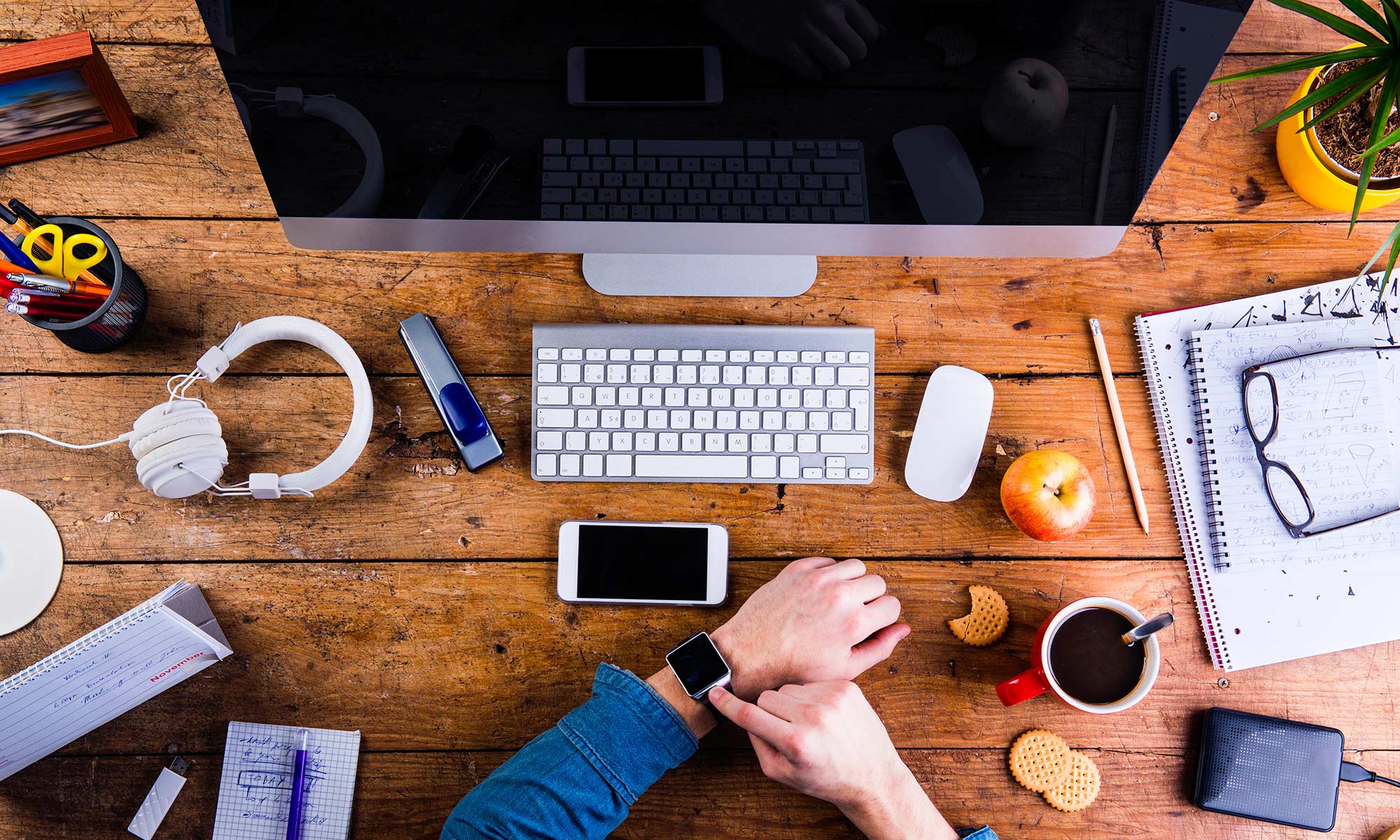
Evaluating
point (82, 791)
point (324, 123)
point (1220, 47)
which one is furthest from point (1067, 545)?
point (82, 791)

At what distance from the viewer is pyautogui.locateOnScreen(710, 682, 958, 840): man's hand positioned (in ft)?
2.41

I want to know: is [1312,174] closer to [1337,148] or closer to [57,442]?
[1337,148]

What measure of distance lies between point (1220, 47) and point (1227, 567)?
514 mm

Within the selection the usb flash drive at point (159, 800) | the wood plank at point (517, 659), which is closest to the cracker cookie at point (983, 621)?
the wood plank at point (517, 659)

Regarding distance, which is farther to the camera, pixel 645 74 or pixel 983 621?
pixel 983 621

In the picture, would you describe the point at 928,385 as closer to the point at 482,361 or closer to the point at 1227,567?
the point at 1227,567

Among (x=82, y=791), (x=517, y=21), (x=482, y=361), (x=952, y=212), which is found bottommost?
(x=82, y=791)

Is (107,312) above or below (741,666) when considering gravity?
above

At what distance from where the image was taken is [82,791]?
781mm

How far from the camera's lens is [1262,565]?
819 millimetres

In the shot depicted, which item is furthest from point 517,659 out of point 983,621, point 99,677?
point 983,621

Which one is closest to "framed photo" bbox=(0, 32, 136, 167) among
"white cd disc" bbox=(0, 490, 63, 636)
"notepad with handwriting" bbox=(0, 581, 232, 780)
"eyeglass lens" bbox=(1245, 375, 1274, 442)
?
"white cd disc" bbox=(0, 490, 63, 636)

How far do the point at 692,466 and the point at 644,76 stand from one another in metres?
0.38

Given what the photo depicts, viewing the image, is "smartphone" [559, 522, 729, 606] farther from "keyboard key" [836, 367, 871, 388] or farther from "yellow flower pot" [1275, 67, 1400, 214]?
"yellow flower pot" [1275, 67, 1400, 214]
